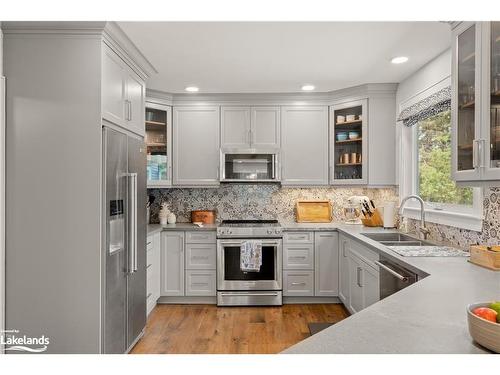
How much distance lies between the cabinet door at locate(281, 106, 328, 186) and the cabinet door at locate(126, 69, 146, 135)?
1827 millimetres

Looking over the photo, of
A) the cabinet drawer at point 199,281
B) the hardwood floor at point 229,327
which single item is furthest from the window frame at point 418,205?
the cabinet drawer at point 199,281

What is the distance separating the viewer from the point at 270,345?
10.2 ft

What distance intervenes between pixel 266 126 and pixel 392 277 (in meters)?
2.46

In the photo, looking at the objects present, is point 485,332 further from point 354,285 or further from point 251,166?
point 251,166

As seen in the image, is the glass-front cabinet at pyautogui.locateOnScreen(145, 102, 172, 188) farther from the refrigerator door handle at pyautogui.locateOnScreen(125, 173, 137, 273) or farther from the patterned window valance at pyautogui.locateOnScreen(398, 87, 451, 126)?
the patterned window valance at pyautogui.locateOnScreen(398, 87, 451, 126)

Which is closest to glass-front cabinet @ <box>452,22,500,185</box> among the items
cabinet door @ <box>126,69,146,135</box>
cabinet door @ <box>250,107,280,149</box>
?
cabinet door @ <box>126,69,146,135</box>

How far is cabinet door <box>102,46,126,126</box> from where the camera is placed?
2.50 meters

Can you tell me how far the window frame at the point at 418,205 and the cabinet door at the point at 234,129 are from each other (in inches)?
69.3

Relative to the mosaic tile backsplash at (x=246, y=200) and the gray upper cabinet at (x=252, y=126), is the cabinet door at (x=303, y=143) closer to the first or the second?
the gray upper cabinet at (x=252, y=126)

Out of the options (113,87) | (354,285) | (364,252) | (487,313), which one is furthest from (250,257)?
(487,313)

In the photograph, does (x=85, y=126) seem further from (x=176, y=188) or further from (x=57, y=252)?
(x=176, y=188)

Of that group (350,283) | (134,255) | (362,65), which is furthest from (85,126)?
(350,283)

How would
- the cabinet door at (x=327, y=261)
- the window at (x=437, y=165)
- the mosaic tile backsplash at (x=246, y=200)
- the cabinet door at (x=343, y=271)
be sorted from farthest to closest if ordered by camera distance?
the mosaic tile backsplash at (x=246, y=200), the cabinet door at (x=327, y=261), the cabinet door at (x=343, y=271), the window at (x=437, y=165)

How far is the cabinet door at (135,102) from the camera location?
2.97 metres
